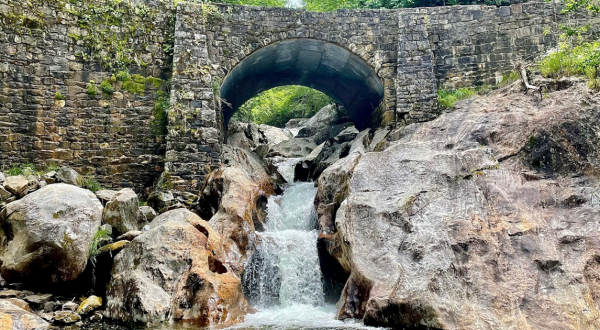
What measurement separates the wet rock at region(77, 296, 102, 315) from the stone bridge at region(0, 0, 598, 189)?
425 cm

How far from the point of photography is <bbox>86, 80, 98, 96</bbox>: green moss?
467 inches

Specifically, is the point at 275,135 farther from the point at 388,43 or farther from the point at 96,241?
the point at 96,241

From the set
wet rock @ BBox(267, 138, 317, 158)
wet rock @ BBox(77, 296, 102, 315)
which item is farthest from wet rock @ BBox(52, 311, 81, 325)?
wet rock @ BBox(267, 138, 317, 158)

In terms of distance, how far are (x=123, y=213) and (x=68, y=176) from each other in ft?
7.57

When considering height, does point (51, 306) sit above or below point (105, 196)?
below

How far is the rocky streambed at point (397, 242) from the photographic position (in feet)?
20.6

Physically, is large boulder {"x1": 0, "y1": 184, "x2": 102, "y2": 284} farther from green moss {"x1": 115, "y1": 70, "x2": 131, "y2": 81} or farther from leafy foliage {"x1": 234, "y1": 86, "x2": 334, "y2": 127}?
leafy foliage {"x1": 234, "y1": 86, "x2": 334, "y2": 127}

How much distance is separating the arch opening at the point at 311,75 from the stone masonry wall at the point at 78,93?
2415 millimetres


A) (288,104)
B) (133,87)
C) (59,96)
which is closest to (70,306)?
(59,96)

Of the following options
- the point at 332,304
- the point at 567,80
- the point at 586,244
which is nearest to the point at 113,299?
the point at 332,304

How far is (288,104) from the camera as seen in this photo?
29.5 meters

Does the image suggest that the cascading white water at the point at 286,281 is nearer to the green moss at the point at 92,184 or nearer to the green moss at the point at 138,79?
the green moss at the point at 92,184

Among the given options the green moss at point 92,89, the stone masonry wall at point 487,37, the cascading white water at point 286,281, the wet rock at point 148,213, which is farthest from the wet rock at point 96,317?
the stone masonry wall at point 487,37

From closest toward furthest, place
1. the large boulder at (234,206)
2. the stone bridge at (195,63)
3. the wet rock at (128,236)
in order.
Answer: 1. the wet rock at (128,236)
2. the large boulder at (234,206)
3. the stone bridge at (195,63)
